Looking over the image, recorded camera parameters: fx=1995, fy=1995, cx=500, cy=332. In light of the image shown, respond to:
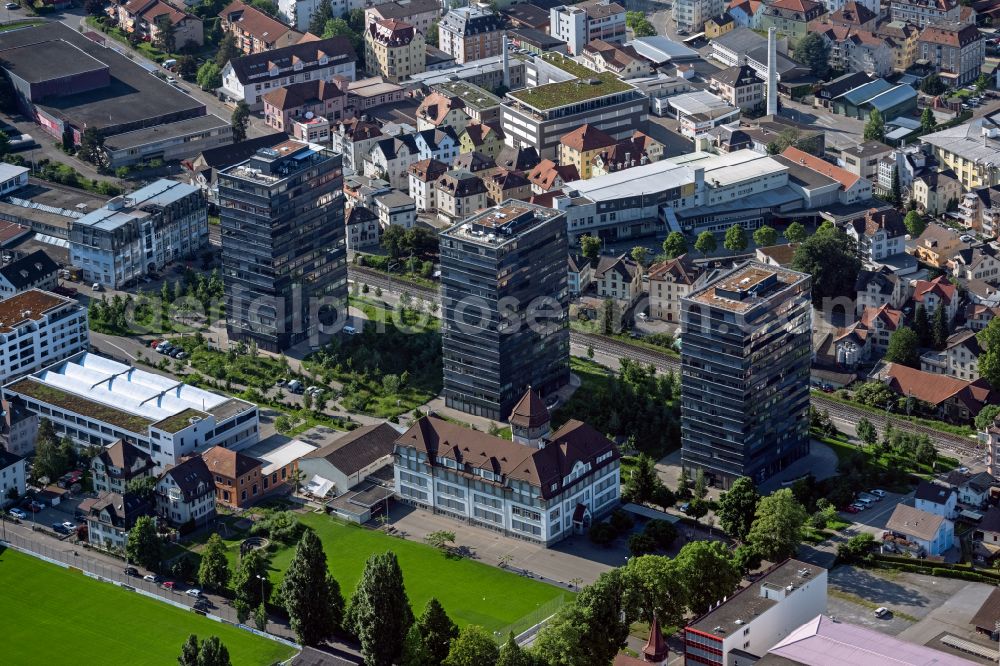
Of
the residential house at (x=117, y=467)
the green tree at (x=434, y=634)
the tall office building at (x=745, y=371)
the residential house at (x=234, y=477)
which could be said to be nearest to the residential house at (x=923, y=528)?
the tall office building at (x=745, y=371)

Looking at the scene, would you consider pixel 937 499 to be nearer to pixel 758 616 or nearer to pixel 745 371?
pixel 745 371

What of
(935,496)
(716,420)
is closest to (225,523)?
(716,420)

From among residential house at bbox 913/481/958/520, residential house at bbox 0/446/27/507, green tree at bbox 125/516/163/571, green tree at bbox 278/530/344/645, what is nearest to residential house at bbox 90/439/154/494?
residential house at bbox 0/446/27/507

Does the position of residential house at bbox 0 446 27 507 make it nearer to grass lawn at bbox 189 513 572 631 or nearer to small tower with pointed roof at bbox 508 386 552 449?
grass lawn at bbox 189 513 572 631

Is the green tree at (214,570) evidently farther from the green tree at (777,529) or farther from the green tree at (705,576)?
the green tree at (777,529)

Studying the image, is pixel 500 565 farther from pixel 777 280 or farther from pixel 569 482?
pixel 777 280

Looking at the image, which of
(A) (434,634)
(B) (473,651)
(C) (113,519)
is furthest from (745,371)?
(C) (113,519)
